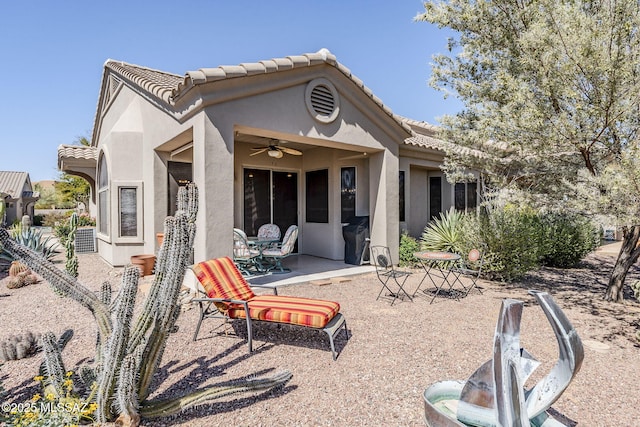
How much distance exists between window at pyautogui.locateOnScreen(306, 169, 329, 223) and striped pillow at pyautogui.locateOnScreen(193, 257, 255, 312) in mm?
A: 6418

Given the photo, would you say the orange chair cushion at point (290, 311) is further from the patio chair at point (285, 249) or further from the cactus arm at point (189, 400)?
the patio chair at point (285, 249)

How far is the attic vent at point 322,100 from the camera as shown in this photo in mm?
8367

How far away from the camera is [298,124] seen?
821cm

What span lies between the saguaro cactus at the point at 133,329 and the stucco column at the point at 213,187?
3633mm

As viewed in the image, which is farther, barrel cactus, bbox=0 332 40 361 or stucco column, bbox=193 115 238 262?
stucco column, bbox=193 115 238 262

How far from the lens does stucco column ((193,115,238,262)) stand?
6.74 metres

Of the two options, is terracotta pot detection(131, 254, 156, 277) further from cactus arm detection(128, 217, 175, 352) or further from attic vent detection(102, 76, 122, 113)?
cactus arm detection(128, 217, 175, 352)

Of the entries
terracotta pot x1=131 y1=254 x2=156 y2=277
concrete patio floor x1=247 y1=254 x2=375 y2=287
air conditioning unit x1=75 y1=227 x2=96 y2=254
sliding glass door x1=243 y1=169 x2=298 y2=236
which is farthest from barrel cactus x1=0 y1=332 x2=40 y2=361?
air conditioning unit x1=75 y1=227 x2=96 y2=254

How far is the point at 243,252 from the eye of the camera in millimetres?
8727

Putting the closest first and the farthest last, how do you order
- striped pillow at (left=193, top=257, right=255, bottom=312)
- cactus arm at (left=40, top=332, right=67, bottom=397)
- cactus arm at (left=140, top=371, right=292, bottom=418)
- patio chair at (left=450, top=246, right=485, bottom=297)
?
1. cactus arm at (left=40, top=332, right=67, bottom=397)
2. cactus arm at (left=140, top=371, right=292, bottom=418)
3. striped pillow at (left=193, top=257, right=255, bottom=312)
4. patio chair at (left=450, top=246, right=485, bottom=297)

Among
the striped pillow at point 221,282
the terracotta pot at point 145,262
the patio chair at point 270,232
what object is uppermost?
the patio chair at point 270,232

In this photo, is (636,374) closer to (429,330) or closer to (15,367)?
(429,330)

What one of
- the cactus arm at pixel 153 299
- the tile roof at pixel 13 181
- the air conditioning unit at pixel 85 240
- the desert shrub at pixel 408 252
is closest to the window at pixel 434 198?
the desert shrub at pixel 408 252

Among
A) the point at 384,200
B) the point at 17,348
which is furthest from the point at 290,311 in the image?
the point at 384,200
